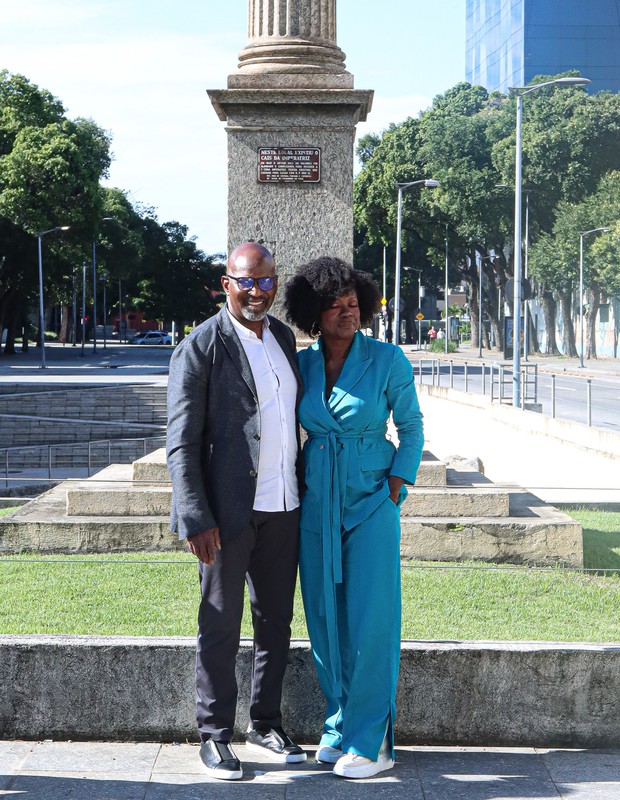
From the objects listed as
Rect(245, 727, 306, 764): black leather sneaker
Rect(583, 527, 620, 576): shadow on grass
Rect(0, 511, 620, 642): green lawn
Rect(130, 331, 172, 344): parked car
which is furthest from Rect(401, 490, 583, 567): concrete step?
Rect(130, 331, 172, 344): parked car

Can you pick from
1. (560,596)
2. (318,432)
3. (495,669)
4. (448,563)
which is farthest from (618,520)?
(318,432)

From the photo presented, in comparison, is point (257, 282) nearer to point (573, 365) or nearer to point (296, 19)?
point (296, 19)

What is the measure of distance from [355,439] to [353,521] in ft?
0.98

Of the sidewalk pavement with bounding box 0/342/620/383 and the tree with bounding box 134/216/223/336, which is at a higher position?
the tree with bounding box 134/216/223/336

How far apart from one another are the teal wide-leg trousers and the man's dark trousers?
98 mm

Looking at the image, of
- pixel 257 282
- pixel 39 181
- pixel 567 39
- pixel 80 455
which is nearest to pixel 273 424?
pixel 257 282

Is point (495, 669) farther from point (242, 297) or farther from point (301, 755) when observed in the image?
point (242, 297)

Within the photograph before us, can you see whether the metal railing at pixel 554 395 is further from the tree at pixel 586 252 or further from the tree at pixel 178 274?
the tree at pixel 178 274

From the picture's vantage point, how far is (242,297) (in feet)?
14.4

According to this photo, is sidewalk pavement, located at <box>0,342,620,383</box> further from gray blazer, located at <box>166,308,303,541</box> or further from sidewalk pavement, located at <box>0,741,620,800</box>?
gray blazer, located at <box>166,308,303,541</box>

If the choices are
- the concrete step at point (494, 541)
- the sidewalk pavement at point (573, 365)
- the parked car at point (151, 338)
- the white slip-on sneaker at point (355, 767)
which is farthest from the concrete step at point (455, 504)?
the parked car at point (151, 338)

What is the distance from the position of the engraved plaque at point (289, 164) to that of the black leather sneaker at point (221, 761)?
473 centimetres

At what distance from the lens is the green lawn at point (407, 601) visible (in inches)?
215

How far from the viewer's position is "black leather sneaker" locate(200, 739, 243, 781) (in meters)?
4.22
